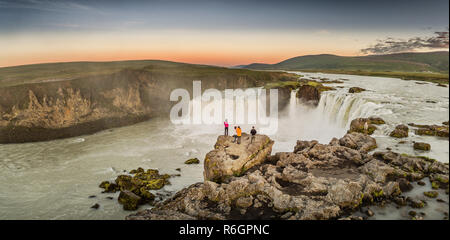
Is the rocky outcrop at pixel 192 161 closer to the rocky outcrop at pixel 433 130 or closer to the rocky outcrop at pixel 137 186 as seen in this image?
the rocky outcrop at pixel 137 186

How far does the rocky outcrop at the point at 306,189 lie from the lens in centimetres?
1268

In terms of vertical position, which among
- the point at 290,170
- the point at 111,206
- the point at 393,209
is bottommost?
the point at 111,206

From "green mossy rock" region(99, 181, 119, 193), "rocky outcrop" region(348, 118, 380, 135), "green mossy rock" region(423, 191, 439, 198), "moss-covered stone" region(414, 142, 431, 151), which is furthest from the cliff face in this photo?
"green mossy rock" region(423, 191, 439, 198)

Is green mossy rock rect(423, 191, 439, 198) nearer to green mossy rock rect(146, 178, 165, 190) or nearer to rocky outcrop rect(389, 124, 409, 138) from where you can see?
rocky outcrop rect(389, 124, 409, 138)

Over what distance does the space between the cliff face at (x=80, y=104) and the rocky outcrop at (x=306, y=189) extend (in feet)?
110

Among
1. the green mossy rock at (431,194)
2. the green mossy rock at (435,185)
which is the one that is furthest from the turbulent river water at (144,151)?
the green mossy rock at (435,185)

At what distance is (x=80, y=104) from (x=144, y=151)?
21361 millimetres

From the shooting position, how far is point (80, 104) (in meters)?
43.1

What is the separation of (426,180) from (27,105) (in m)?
51.2

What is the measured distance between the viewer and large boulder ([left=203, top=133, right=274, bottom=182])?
1708 centimetres

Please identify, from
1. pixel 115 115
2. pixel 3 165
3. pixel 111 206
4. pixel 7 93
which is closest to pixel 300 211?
pixel 111 206

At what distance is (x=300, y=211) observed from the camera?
1233 centimetres

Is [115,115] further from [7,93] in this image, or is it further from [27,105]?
[7,93]

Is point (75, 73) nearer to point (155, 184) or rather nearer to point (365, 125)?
point (155, 184)
